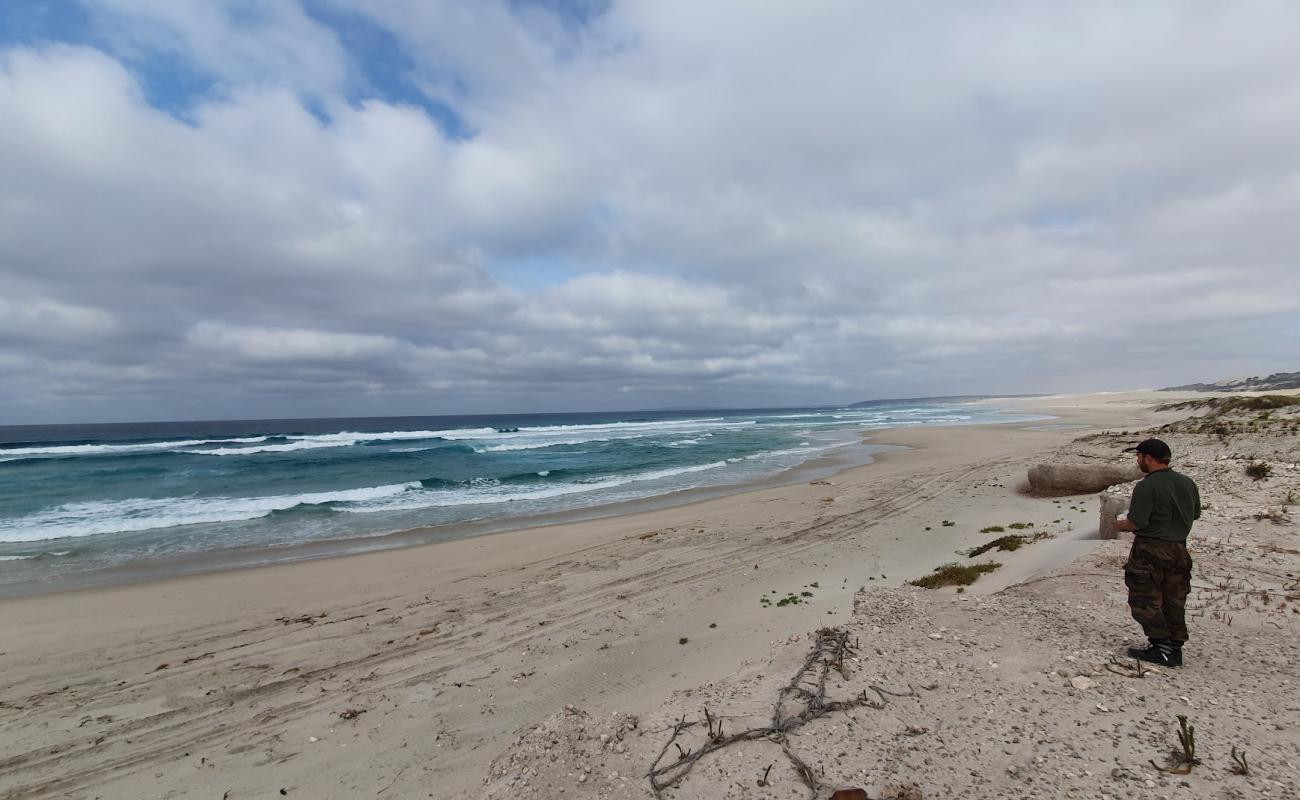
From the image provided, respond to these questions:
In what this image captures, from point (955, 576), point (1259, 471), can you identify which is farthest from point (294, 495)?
point (1259, 471)

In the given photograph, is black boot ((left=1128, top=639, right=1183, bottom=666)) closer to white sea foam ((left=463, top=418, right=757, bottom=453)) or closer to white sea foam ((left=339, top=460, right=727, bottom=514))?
white sea foam ((left=339, top=460, right=727, bottom=514))

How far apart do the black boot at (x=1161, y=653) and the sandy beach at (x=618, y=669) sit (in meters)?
0.17

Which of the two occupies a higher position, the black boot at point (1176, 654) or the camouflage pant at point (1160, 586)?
the camouflage pant at point (1160, 586)

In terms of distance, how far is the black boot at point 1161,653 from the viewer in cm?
407

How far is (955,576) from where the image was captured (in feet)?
25.1

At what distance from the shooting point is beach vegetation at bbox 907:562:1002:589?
24.3 feet

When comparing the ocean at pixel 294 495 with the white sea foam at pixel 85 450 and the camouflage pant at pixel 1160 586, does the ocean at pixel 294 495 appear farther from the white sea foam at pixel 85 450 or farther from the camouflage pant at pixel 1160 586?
the camouflage pant at pixel 1160 586

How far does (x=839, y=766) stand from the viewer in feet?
11.1

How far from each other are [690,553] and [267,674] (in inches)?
272

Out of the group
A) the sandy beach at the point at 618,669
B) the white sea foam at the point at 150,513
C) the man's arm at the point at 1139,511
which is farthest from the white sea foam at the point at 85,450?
the man's arm at the point at 1139,511

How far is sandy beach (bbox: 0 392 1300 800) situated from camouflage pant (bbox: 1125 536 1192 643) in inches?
13.4

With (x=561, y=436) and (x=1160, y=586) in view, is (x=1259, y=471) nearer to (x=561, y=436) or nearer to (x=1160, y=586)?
(x=1160, y=586)

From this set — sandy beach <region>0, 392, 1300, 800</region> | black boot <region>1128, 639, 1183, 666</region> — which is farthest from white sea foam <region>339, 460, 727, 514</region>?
black boot <region>1128, 639, 1183, 666</region>

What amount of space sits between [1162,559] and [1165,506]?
0.40 m
